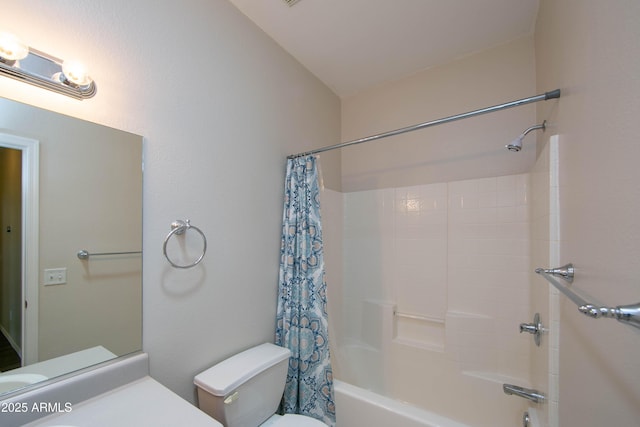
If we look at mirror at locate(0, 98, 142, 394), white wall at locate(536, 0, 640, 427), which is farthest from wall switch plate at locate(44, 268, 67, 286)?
white wall at locate(536, 0, 640, 427)

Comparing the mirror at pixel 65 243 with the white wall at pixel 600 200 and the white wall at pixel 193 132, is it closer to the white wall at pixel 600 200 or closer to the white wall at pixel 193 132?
the white wall at pixel 193 132

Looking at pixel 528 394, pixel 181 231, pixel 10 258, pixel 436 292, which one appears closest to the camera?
pixel 10 258

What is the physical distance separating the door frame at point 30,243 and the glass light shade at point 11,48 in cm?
23

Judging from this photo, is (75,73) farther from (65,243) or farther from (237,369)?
(237,369)

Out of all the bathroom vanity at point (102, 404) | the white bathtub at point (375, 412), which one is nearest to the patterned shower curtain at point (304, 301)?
the white bathtub at point (375, 412)

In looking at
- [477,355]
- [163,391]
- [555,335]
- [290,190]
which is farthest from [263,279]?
[477,355]

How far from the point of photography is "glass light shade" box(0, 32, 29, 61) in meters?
0.75

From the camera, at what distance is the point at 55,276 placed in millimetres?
883

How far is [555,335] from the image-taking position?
1.08 m

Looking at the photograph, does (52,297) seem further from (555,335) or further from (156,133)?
(555,335)

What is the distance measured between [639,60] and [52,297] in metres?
1.70

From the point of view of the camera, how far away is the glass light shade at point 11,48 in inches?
29.5

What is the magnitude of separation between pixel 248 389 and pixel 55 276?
2.93 feet

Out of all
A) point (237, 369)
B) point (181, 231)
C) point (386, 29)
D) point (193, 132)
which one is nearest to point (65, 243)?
point (181, 231)
